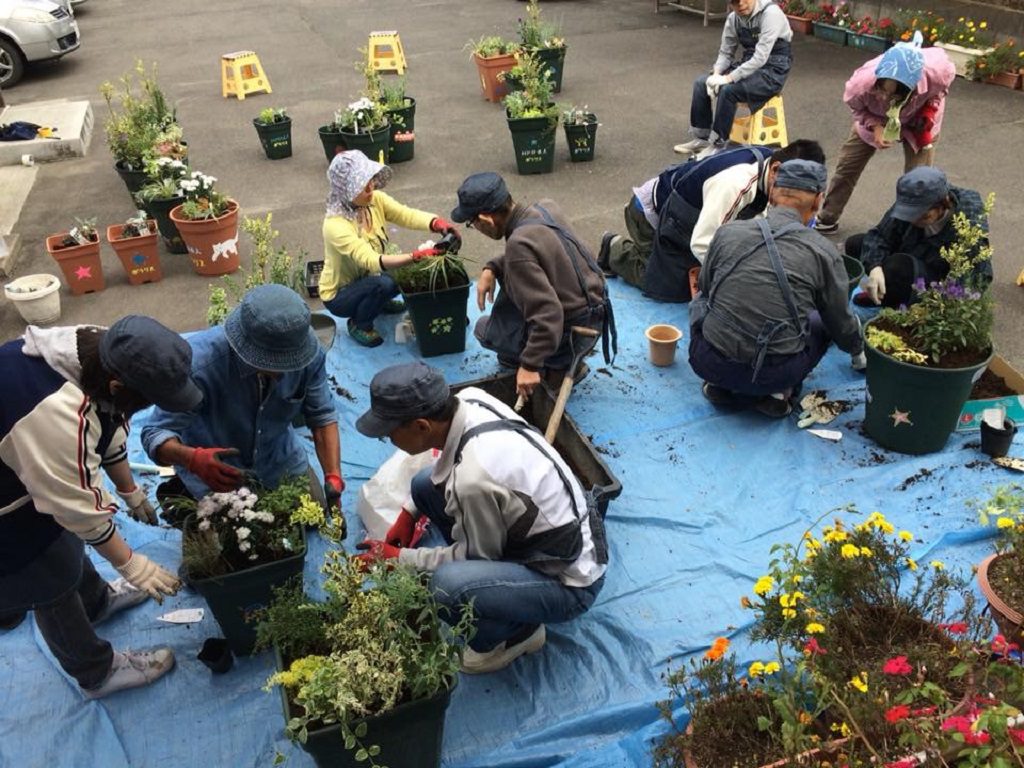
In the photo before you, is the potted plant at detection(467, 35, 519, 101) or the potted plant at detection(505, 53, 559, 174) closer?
the potted plant at detection(505, 53, 559, 174)

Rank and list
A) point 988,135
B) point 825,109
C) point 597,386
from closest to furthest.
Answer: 1. point 597,386
2. point 988,135
3. point 825,109

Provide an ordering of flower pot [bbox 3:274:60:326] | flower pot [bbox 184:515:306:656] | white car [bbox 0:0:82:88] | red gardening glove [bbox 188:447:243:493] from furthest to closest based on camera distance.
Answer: white car [bbox 0:0:82:88] < flower pot [bbox 3:274:60:326] < red gardening glove [bbox 188:447:243:493] < flower pot [bbox 184:515:306:656]

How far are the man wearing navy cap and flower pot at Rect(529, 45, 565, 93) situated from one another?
6.12m

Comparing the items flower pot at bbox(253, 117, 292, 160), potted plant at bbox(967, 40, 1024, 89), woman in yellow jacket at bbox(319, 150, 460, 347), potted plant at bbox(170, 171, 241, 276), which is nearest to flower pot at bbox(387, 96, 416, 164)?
flower pot at bbox(253, 117, 292, 160)

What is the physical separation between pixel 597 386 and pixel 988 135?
572 centimetres

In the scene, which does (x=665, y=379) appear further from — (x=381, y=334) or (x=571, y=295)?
(x=381, y=334)

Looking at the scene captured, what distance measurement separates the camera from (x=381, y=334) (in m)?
4.99

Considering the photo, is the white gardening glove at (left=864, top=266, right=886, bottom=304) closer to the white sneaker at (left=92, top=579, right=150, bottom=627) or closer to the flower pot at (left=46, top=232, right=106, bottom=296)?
the white sneaker at (left=92, top=579, right=150, bottom=627)

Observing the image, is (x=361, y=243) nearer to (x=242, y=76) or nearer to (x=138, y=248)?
(x=138, y=248)

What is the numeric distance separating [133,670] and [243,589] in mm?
591

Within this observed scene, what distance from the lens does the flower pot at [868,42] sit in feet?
33.3

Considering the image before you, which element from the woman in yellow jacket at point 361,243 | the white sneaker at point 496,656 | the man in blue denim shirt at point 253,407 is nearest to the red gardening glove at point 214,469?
the man in blue denim shirt at point 253,407

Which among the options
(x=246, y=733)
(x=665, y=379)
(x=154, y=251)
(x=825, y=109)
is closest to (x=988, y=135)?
(x=825, y=109)

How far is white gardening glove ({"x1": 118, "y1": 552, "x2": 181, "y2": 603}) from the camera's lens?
2648mm
